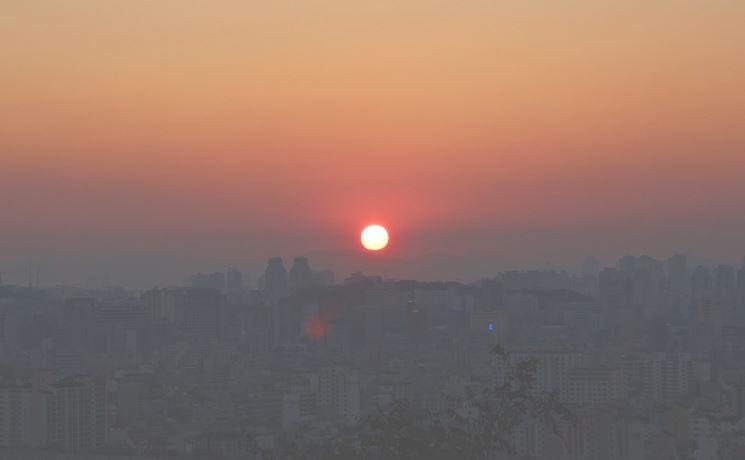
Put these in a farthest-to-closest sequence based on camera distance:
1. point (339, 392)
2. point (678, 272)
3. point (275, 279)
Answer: point (678, 272)
point (275, 279)
point (339, 392)

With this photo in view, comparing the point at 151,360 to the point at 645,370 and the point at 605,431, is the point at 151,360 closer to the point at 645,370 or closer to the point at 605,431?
the point at 645,370

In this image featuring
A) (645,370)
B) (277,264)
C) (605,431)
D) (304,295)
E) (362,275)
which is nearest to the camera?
(605,431)

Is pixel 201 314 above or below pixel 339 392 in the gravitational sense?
above

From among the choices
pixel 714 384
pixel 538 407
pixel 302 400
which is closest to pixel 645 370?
pixel 714 384

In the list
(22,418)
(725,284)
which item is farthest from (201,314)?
(22,418)

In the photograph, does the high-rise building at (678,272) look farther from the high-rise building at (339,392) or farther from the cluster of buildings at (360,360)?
the high-rise building at (339,392)

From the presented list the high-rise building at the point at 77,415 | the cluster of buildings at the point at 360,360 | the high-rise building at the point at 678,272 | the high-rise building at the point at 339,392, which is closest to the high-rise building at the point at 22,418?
the cluster of buildings at the point at 360,360

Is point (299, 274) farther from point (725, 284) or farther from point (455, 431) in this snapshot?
point (455, 431)
